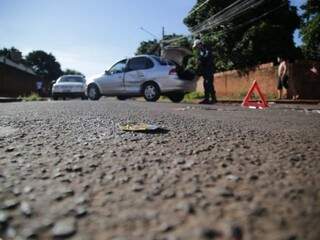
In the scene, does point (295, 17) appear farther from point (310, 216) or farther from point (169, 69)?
point (310, 216)

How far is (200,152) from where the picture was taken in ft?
7.75

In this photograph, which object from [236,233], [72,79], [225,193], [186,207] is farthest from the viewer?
[72,79]

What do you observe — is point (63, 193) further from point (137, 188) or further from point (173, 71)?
point (173, 71)

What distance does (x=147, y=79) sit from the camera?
484 inches

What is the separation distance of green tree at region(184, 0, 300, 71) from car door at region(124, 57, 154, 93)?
1099 centimetres

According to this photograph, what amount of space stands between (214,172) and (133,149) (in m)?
0.82

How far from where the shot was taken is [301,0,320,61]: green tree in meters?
22.5

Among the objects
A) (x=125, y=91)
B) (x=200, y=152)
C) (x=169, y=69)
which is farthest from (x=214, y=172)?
(x=125, y=91)

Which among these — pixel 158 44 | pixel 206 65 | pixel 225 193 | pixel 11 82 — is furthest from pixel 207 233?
pixel 158 44

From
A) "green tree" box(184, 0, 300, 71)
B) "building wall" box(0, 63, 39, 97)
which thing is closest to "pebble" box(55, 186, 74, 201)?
"green tree" box(184, 0, 300, 71)

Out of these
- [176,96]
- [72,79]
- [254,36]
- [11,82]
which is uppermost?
[254,36]

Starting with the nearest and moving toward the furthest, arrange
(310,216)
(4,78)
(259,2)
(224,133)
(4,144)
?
1. (310,216)
2. (4,144)
3. (224,133)
4. (259,2)
5. (4,78)

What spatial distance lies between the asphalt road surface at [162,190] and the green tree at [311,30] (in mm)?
21841

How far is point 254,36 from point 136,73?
12.6 meters
